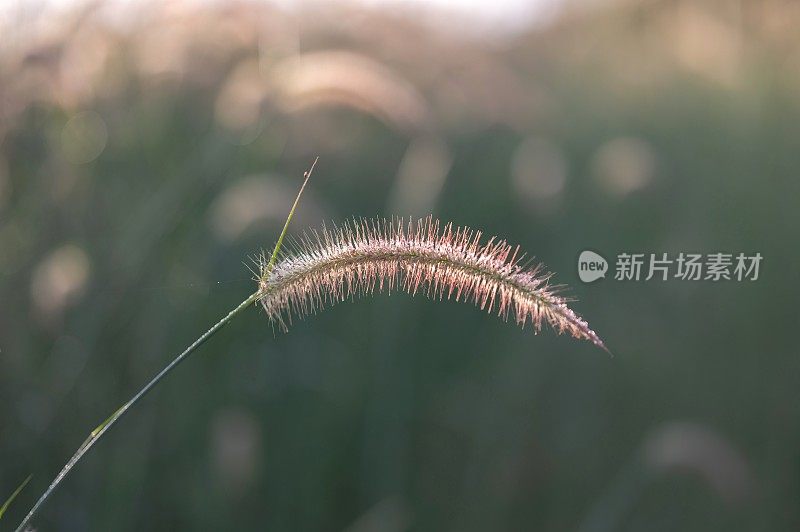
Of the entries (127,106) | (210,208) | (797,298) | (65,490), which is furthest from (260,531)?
(797,298)

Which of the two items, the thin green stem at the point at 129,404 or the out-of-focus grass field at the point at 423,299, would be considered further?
the out-of-focus grass field at the point at 423,299

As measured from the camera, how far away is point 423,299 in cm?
154

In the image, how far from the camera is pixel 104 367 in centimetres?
147

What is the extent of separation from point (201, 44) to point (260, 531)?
98 centimetres

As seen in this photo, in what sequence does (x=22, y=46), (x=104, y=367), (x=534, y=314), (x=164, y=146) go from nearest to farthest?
(x=534, y=314) → (x=22, y=46) → (x=104, y=367) → (x=164, y=146)

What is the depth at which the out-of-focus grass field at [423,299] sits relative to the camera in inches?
55.1

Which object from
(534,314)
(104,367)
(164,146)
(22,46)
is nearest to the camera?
(534,314)

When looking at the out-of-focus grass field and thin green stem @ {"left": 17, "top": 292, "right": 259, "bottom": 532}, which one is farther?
the out-of-focus grass field

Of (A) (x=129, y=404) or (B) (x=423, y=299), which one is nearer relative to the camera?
(A) (x=129, y=404)

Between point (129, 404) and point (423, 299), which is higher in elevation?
point (423, 299)

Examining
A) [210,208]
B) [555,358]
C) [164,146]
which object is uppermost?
[164,146]

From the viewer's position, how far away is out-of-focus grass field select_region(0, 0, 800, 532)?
140cm

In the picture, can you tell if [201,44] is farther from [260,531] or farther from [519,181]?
[260,531]

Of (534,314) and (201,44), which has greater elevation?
(201,44)
